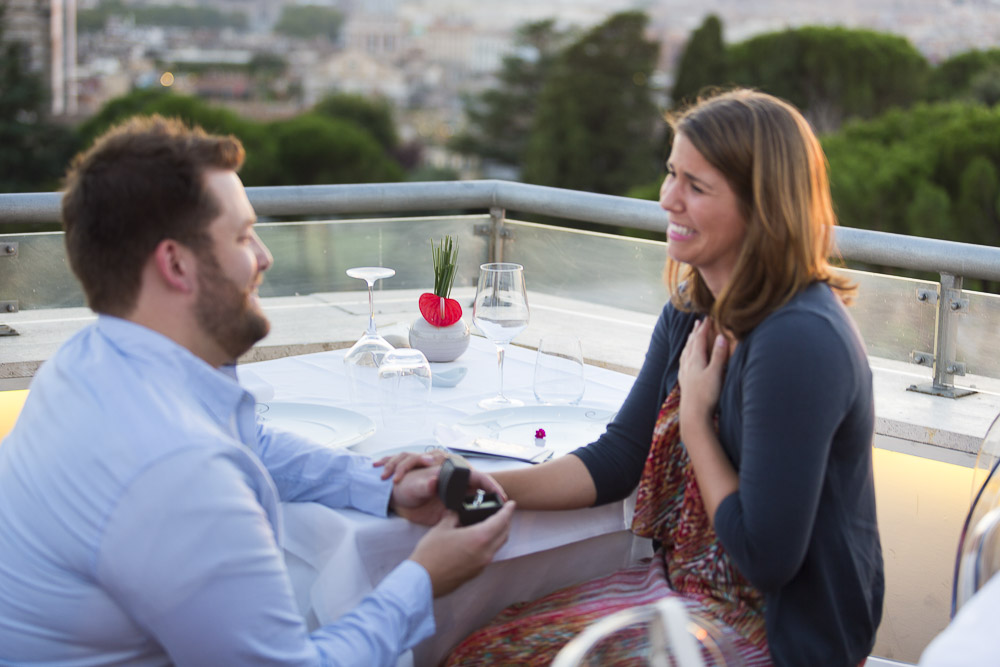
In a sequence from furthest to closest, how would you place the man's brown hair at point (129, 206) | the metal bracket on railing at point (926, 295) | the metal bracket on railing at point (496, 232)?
1. the metal bracket on railing at point (496, 232)
2. the metal bracket on railing at point (926, 295)
3. the man's brown hair at point (129, 206)

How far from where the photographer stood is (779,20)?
4344cm

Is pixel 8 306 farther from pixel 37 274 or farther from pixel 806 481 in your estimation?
pixel 806 481

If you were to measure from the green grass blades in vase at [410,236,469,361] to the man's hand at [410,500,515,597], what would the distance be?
2.60ft

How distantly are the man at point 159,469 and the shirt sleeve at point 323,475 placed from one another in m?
0.18

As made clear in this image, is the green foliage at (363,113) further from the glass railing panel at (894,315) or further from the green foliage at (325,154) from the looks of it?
the glass railing panel at (894,315)

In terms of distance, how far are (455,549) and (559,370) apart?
610 mm

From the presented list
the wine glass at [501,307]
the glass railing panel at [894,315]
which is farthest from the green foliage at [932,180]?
the wine glass at [501,307]

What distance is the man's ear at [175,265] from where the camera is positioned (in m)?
1.33

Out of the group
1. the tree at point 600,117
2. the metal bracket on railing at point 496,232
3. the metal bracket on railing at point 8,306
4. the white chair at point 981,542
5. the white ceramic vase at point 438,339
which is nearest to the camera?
the white chair at point 981,542

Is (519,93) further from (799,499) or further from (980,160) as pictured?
(799,499)

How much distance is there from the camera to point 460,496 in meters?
1.57

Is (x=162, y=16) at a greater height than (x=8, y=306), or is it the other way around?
(x=162, y=16)

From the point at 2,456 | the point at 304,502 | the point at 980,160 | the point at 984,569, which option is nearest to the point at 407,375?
the point at 304,502

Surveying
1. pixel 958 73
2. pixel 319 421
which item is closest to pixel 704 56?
pixel 958 73
